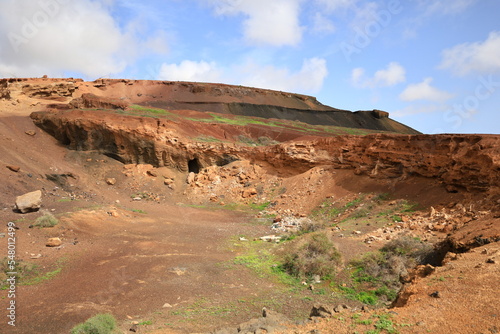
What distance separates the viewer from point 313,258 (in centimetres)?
932

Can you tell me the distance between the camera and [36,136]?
22.4 meters

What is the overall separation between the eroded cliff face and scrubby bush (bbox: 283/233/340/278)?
7.06 meters

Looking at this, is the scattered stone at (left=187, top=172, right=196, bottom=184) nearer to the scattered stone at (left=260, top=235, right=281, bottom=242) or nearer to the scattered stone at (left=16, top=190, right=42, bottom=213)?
the scattered stone at (left=260, top=235, right=281, bottom=242)

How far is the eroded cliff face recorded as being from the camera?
581 inches

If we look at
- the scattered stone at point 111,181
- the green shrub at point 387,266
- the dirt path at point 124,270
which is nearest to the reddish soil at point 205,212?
the dirt path at point 124,270

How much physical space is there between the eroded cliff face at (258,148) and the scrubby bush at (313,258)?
278 inches

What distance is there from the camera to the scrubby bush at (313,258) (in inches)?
355

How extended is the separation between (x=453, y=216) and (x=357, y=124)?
51.7 meters

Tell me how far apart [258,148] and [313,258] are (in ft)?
46.3

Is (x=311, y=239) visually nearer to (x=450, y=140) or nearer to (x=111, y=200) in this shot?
(x=450, y=140)

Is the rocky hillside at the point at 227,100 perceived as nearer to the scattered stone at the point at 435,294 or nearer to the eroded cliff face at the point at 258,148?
the eroded cliff face at the point at 258,148

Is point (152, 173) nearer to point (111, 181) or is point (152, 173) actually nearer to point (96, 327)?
point (111, 181)

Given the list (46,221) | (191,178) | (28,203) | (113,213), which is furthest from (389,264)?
(191,178)

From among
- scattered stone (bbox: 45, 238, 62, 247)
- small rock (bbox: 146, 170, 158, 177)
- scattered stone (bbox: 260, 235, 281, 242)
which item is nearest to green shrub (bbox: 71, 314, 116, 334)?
scattered stone (bbox: 45, 238, 62, 247)
